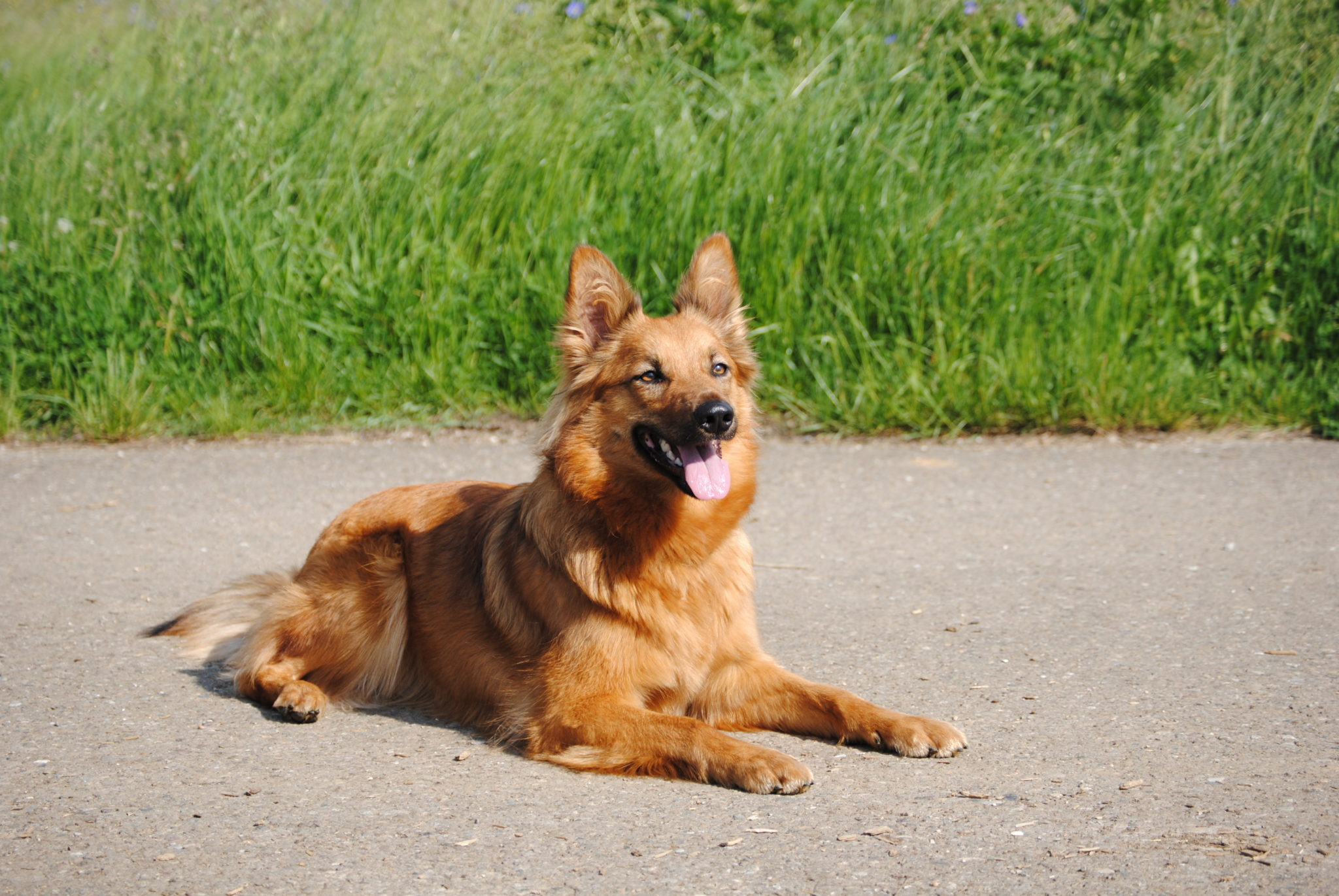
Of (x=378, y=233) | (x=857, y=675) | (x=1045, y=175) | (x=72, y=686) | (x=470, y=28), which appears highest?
(x=470, y=28)

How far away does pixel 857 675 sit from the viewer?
14.3 feet

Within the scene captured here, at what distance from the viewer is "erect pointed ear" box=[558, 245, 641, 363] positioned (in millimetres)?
4250

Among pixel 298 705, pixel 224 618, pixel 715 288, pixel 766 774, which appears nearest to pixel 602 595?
pixel 766 774

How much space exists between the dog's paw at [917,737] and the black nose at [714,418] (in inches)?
40.1

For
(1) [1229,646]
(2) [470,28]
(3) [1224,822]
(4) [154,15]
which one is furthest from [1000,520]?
(4) [154,15]

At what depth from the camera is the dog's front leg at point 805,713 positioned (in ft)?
12.0

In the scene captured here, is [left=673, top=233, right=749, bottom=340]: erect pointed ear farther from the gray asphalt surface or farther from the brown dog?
the gray asphalt surface

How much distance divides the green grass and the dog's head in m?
3.32

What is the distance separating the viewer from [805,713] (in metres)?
3.86

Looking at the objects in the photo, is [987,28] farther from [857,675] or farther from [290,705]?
[290,705]

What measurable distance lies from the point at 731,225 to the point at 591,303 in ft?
13.3

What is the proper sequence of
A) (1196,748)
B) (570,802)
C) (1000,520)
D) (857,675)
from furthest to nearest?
(1000,520), (857,675), (1196,748), (570,802)

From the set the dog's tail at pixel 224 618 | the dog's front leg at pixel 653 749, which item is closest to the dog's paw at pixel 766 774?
A: the dog's front leg at pixel 653 749

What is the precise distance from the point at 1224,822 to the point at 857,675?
1467mm
